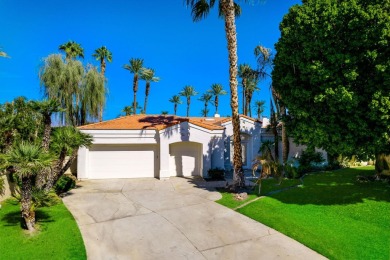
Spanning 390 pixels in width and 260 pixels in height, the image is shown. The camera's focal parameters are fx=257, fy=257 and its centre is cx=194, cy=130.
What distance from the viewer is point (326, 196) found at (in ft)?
42.9

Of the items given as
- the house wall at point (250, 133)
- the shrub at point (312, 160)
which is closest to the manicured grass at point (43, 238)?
the house wall at point (250, 133)

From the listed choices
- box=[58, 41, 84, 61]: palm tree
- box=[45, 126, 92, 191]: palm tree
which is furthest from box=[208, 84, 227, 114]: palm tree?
box=[45, 126, 92, 191]: palm tree

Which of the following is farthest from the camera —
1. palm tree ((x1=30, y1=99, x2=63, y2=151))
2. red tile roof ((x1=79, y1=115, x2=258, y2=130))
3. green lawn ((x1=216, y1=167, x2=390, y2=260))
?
red tile roof ((x1=79, y1=115, x2=258, y2=130))

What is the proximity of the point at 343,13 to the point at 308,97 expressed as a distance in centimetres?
357

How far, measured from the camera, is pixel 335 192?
537 inches

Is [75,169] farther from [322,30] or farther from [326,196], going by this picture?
[322,30]

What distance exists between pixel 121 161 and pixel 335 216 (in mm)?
14639

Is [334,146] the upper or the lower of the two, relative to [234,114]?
lower

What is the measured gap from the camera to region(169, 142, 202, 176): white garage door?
20.0 m

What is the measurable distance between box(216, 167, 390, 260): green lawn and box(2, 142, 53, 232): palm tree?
8.07 m

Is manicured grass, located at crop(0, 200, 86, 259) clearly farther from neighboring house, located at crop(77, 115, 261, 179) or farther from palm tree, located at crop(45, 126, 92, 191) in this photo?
neighboring house, located at crop(77, 115, 261, 179)

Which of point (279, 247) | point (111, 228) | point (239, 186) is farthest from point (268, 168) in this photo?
point (111, 228)

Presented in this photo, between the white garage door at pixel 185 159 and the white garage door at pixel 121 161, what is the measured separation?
4.91 ft

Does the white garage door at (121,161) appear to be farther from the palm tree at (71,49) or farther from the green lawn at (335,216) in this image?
the palm tree at (71,49)
